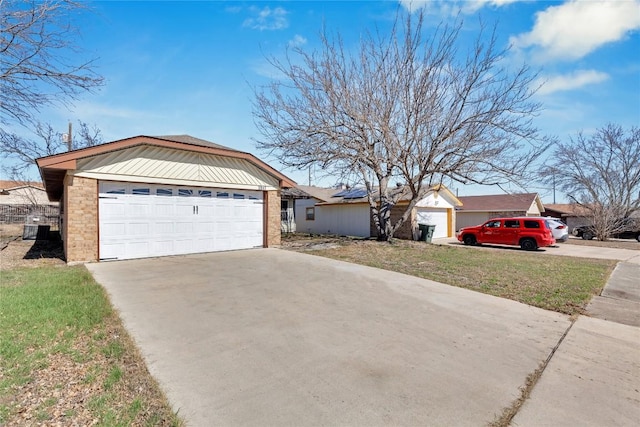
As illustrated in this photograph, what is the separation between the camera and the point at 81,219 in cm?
898

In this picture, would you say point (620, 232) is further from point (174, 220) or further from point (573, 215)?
point (174, 220)

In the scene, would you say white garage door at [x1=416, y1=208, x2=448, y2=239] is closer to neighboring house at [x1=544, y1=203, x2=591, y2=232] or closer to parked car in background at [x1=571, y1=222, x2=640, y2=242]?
parked car in background at [x1=571, y1=222, x2=640, y2=242]

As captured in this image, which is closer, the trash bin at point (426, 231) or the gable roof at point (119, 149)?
the gable roof at point (119, 149)

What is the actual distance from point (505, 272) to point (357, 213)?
41.6ft

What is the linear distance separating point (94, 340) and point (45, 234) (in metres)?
16.1

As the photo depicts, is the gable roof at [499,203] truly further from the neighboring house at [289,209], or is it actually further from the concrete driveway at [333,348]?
the concrete driveway at [333,348]

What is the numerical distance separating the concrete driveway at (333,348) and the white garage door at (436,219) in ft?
45.1

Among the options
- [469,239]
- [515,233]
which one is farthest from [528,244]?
[469,239]

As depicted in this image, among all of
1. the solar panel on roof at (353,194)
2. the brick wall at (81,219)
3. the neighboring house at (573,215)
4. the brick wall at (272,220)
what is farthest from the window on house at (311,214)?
the neighboring house at (573,215)

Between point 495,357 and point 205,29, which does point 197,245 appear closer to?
point 205,29

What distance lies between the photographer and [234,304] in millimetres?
5566

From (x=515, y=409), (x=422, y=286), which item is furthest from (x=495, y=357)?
(x=422, y=286)

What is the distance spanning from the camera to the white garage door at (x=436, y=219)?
20578mm

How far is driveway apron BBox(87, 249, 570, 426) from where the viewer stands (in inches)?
106
